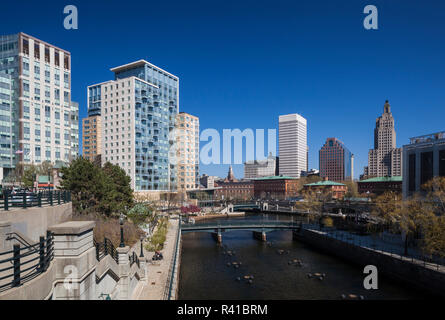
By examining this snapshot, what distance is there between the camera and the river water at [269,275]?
2655cm

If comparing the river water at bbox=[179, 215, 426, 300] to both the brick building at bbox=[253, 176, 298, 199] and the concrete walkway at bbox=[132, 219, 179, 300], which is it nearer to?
the concrete walkway at bbox=[132, 219, 179, 300]

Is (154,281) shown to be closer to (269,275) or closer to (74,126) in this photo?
(269,275)

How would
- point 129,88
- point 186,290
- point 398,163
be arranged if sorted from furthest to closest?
point 398,163 → point 129,88 → point 186,290

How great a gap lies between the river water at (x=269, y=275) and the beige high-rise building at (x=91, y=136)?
95.2m

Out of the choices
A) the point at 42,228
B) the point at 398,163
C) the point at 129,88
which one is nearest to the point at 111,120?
the point at 129,88

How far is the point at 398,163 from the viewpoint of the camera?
194625mm

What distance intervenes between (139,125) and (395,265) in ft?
263

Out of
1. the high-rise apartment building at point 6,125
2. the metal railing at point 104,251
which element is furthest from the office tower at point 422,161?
the high-rise apartment building at point 6,125

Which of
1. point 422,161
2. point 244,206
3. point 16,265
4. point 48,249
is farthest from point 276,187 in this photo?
point 16,265

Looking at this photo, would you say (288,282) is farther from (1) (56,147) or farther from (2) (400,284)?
(1) (56,147)

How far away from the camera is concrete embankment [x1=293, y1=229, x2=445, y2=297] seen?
24625 mm
